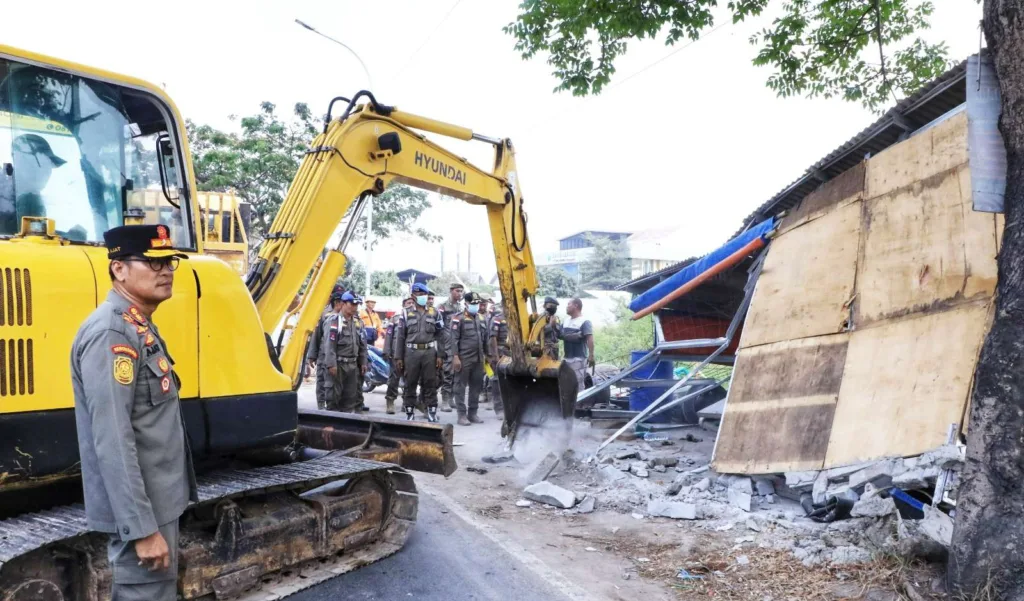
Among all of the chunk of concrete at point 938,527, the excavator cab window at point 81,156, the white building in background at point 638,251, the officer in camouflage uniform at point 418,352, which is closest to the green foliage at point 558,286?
the white building in background at point 638,251

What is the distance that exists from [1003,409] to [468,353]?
8.68 metres

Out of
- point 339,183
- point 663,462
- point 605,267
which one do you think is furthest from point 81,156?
point 605,267

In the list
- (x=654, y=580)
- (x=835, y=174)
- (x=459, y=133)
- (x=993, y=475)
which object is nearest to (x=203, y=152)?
(x=459, y=133)

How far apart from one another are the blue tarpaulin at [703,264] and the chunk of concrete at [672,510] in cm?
317

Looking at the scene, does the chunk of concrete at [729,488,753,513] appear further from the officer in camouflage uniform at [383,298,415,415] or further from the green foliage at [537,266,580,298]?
the green foliage at [537,266,580,298]

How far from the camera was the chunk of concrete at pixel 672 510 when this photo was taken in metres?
5.80

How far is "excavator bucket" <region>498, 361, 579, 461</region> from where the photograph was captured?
26.1 feet

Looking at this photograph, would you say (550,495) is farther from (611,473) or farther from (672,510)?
(672,510)

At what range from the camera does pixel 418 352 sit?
1114 cm

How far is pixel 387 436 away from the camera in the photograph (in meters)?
5.70

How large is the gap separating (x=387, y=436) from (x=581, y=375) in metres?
5.79

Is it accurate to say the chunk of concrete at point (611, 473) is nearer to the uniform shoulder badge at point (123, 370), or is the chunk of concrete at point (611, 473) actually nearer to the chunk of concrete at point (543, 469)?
the chunk of concrete at point (543, 469)

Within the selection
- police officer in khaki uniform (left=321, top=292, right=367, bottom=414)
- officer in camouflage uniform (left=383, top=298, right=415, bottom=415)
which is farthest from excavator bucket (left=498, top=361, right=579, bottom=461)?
officer in camouflage uniform (left=383, top=298, right=415, bottom=415)

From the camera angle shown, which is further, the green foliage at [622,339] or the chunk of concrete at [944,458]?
the green foliage at [622,339]
